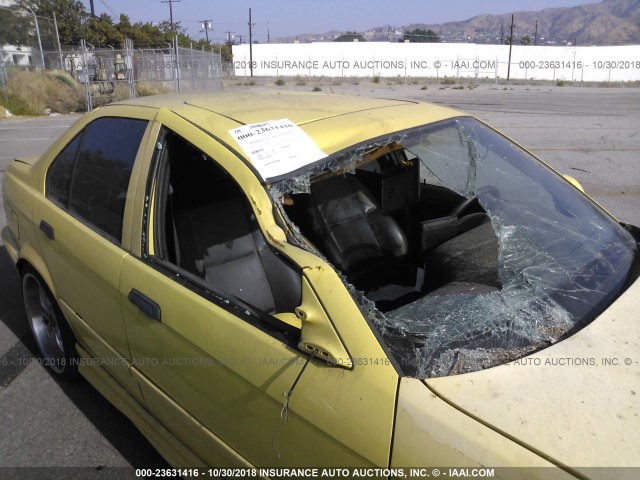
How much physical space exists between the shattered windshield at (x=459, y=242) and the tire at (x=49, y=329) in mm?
1449

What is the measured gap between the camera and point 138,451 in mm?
2453

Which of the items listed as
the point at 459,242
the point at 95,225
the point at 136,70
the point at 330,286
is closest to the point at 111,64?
the point at 136,70

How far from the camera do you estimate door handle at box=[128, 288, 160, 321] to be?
1870 millimetres

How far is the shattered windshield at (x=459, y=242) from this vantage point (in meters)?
1.63

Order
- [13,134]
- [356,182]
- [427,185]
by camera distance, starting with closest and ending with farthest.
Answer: [356,182], [427,185], [13,134]

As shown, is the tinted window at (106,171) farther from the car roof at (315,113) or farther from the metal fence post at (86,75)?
the metal fence post at (86,75)

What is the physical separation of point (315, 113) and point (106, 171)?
3.40 ft

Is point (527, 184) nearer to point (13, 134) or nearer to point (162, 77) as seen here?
point (13, 134)

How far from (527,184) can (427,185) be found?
72cm

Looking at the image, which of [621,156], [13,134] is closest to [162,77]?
[13,134]

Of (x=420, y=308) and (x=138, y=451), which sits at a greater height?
(x=420, y=308)

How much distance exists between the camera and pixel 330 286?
4.76 feet

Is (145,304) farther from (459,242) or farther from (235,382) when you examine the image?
(459,242)

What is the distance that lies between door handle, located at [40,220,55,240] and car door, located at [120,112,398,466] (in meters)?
0.72
